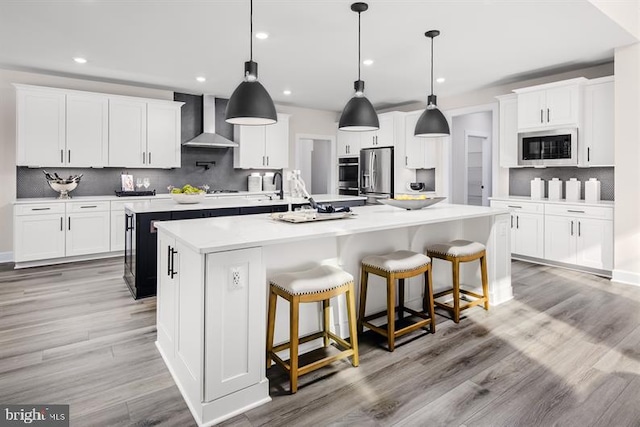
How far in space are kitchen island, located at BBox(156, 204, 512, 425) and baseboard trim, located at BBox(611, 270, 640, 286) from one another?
104 inches

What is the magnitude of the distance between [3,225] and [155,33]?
368cm

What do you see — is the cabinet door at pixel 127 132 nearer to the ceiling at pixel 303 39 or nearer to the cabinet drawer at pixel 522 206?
the ceiling at pixel 303 39

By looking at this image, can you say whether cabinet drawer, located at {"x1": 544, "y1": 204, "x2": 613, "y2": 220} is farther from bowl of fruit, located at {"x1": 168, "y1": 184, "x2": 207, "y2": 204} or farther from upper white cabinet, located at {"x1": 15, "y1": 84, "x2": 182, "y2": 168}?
upper white cabinet, located at {"x1": 15, "y1": 84, "x2": 182, "y2": 168}

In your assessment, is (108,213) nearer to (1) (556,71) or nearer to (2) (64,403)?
(2) (64,403)

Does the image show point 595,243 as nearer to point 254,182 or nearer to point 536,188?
point 536,188

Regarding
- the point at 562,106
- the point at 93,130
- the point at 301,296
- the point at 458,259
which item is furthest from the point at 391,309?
the point at 93,130

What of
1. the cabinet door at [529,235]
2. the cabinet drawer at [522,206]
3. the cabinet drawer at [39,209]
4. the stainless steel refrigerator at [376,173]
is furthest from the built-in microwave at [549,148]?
the cabinet drawer at [39,209]

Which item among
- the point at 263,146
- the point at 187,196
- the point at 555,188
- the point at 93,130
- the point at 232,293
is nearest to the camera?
the point at 232,293

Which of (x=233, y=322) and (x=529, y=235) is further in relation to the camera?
(x=529, y=235)

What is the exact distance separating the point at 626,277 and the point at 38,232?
711 cm

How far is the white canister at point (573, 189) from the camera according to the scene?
492 cm

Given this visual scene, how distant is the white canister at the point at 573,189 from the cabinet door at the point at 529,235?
466 mm

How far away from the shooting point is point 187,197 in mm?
4152

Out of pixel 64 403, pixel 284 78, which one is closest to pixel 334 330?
pixel 64 403
